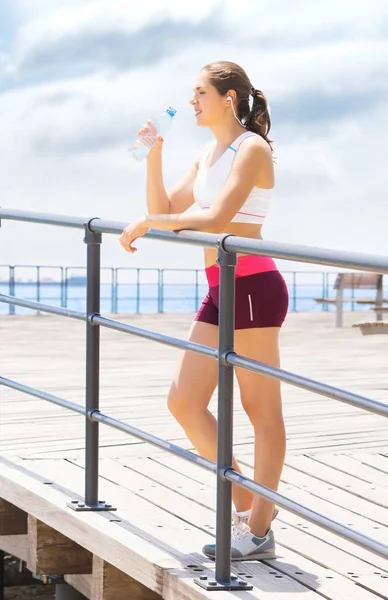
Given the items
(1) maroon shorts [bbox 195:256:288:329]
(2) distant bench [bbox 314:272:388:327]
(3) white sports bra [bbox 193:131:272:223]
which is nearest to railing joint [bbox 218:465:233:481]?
(1) maroon shorts [bbox 195:256:288:329]

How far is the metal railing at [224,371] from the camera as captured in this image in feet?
9.18

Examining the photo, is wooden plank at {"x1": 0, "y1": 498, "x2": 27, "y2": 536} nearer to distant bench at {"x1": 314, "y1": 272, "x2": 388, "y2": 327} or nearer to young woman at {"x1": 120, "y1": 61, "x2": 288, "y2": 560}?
young woman at {"x1": 120, "y1": 61, "x2": 288, "y2": 560}

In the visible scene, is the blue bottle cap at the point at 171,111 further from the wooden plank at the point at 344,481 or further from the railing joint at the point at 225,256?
the wooden plank at the point at 344,481

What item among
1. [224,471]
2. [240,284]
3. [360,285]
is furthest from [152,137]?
[360,285]

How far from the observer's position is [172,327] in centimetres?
1595

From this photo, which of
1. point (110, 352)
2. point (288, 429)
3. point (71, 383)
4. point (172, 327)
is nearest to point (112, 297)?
point (172, 327)

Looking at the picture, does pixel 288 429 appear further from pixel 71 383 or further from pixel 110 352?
pixel 110 352

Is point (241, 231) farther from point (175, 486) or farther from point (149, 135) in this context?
point (175, 486)

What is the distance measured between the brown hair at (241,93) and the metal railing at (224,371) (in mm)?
448

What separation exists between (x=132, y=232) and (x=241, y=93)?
569 mm

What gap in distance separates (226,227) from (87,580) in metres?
1.87

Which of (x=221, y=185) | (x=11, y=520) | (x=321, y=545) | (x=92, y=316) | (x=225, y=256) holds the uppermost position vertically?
(x=221, y=185)

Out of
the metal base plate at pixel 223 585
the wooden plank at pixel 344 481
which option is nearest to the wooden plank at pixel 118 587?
the metal base plate at pixel 223 585

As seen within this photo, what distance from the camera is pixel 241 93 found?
12.0ft
